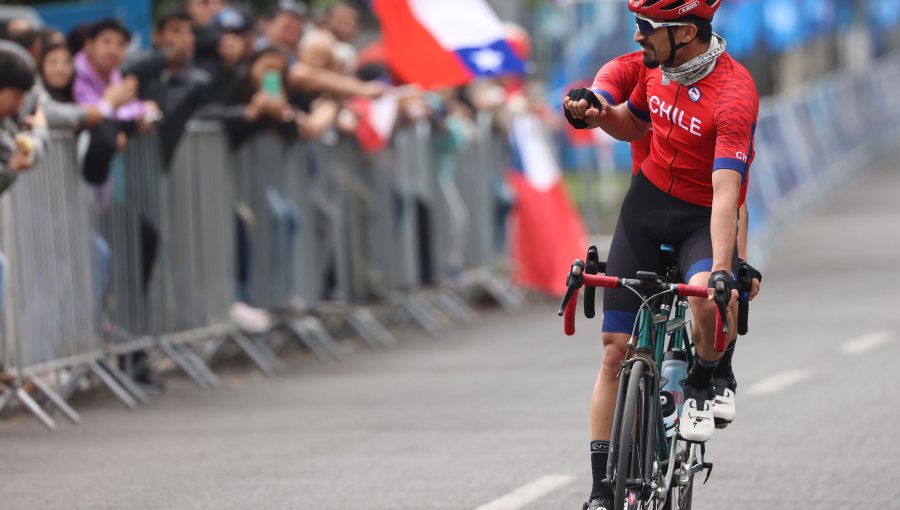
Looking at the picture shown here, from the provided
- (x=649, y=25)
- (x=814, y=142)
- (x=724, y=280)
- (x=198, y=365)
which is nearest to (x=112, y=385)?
(x=198, y=365)

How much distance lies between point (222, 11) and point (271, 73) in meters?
0.92

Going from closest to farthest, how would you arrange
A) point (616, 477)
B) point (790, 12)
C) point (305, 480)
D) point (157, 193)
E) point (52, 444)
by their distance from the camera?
point (616, 477), point (305, 480), point (52, 444), point (157, 193), point (790, 12)

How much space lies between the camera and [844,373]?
12703 mm

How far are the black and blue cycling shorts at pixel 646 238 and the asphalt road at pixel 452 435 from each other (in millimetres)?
1469

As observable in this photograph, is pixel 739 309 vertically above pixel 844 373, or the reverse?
pixel 739 309

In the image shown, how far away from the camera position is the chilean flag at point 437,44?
16.3 metres

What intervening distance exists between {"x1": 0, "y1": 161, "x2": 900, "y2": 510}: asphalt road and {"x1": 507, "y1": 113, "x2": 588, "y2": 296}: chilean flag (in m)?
2.34

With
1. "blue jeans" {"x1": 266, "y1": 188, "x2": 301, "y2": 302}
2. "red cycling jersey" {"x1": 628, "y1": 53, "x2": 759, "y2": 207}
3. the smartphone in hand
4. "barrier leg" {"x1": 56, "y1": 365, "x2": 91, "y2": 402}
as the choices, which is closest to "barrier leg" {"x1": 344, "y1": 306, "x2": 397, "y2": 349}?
"blue jeans" {"x1": 266, "y1": 188, "x2": 301, "y2": 302}

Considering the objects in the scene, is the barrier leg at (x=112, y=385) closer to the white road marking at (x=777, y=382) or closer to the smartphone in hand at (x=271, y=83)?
the smartphone in hand at (x=271, y=83)

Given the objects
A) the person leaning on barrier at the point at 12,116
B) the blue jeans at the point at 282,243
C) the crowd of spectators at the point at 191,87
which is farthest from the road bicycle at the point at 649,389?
the blue jeans at the point at 282,243

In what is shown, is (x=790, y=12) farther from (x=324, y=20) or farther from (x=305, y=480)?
(x=305, y=480)

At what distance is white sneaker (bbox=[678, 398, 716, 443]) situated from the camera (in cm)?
700

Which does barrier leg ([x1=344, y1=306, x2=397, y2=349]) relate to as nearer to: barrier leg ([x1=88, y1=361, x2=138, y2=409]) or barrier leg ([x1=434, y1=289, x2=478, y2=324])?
barrier leg ([x1=434, y1=289, x2=478, y2=324])

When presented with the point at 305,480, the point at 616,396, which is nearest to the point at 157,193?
the point at 305,480
